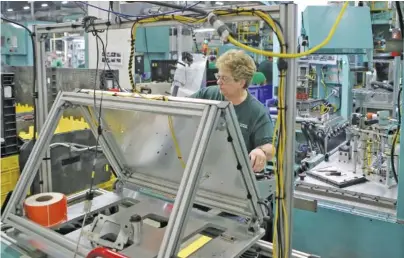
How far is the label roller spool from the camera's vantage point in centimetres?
174

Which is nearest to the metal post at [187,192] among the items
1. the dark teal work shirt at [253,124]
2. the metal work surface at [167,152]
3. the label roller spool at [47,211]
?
the metal work surface at [167,152]

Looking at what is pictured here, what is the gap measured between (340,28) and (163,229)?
1834 millimetres

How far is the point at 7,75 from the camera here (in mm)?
2270

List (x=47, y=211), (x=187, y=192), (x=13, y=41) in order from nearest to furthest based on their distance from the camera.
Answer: (x=187, y=192) → (x=47, y=211) → (x=13, y=41)

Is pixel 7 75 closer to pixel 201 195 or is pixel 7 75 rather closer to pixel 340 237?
pixel 201 195

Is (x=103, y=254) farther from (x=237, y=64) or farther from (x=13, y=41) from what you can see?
(x=13, y=41)

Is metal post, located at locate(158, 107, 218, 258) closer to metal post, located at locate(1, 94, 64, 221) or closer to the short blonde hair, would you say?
metal post, located at locate(1, 94, 64, 221)

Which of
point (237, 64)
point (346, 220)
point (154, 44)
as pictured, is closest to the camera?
point (237, 64)

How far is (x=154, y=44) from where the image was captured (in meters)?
5.56

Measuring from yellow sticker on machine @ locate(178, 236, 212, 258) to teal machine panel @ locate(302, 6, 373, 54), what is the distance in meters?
1.60

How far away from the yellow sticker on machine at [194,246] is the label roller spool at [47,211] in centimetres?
66

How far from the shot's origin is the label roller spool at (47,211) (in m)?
1.74

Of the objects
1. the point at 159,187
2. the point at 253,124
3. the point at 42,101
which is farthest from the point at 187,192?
the point at 42,101

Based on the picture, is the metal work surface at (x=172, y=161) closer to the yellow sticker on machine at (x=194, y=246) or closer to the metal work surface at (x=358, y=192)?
the yellow sticker on machine at (x=194, y=246)
